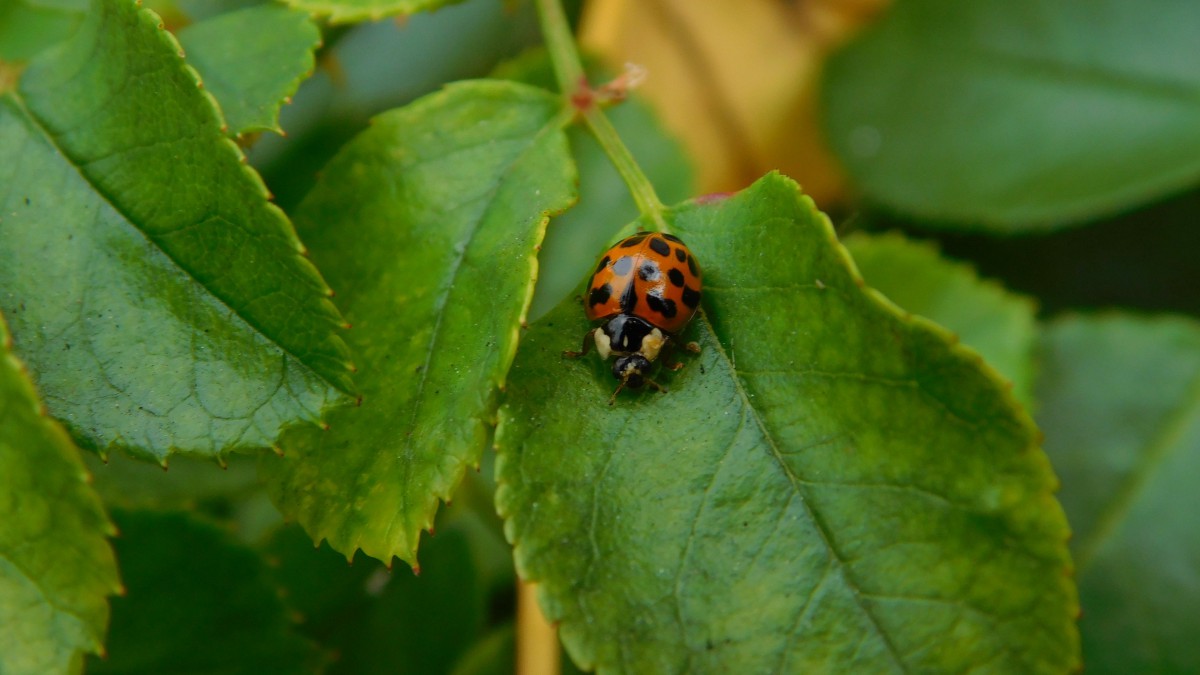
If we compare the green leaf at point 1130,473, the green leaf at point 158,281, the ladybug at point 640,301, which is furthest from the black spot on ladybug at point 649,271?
the green leaf at point 1130,473

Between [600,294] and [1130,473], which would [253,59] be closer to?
[600,294]

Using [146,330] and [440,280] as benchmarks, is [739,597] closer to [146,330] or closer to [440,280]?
[440,280]

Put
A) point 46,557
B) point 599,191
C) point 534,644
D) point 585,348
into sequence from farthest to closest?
point 599,191, point 534,644, point 585,348, point 46,557

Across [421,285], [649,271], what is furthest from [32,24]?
[649,271]

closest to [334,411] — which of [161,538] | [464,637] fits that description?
[161,538]

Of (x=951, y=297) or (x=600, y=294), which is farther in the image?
(x=951, y=297)
